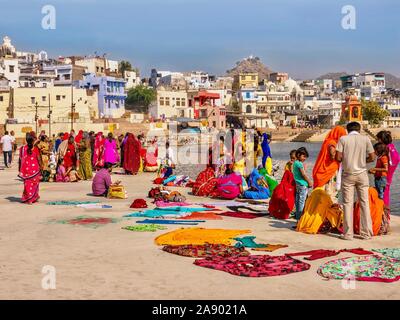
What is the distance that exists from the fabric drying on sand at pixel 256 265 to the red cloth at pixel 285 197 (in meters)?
2.99

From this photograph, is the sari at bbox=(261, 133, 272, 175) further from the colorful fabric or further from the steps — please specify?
the steps

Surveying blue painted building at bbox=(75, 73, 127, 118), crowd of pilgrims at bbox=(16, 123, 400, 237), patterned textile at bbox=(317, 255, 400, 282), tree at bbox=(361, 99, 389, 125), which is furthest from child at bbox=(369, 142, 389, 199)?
tree at bbox=(361, 99, 389, 125)

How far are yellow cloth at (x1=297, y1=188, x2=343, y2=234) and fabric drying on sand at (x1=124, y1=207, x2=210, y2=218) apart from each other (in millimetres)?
2327

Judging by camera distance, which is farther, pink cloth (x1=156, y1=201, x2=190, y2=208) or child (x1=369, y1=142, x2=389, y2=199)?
pink cloth (x1=156, y1=201, x2=190, y2=208)

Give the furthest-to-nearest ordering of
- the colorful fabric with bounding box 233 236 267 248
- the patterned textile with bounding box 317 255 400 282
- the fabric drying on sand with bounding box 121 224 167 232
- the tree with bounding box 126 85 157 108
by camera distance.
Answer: the tree with bounding box 126 85 157 108, the fabric drying on sand with bounding box 121 224 167 232, the colorful fabric with bounding box 233 236 267 248, the patterned textile with bounding box 317 255 400 282

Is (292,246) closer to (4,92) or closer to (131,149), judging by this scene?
(131,149)

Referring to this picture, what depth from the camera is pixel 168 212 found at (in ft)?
33.2

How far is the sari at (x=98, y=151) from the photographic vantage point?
1838cm

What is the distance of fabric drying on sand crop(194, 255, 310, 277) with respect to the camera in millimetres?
5789

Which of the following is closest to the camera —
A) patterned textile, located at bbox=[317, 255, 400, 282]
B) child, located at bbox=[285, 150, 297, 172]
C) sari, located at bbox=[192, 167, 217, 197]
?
patterned textile, located at bbox=[317, 255, 400, 282]

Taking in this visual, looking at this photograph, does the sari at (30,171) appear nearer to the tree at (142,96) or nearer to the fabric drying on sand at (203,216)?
the fabric drying on sand at (203,216)

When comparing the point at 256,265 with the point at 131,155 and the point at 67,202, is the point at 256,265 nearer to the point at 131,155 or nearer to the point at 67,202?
the point at 67,202

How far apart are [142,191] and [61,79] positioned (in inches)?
2228
